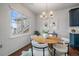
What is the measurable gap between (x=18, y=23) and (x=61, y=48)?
758mm

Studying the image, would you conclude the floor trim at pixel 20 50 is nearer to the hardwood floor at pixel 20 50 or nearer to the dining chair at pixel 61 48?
the hardwood floor at pixel 20 50

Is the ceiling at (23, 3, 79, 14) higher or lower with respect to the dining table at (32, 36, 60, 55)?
higher

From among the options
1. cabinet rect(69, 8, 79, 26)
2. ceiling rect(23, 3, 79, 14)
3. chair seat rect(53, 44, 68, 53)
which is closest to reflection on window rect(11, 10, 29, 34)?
ceiling rect(23, 3, 79, 14)

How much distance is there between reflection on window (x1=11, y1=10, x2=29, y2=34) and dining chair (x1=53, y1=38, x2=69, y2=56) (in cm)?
52

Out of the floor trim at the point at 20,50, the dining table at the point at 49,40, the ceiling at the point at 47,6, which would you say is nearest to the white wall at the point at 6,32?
the floor trim at the point at 20,50

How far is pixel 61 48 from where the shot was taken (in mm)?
1488

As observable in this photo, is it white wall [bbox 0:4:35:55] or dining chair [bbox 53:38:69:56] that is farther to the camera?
dining chair [bbox 53:38:69:56]

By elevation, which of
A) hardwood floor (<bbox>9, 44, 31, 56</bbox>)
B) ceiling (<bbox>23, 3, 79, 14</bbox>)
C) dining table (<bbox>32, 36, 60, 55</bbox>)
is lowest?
hardwood floor (<bbox>9, 44, 31, 56</bbox>)

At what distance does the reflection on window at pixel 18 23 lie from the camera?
137 centimetres

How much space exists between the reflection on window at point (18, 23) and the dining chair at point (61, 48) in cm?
52

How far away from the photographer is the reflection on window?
137 cm

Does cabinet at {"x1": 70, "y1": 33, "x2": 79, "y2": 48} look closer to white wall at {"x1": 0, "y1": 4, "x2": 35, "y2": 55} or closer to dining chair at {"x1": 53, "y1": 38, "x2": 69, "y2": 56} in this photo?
dining chair at {"x1": 53, "y1": 38, "x2": 69, "y2": 56}

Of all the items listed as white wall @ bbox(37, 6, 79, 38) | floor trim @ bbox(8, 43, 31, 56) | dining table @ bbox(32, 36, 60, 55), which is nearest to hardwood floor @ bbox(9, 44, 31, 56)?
floor trim @ bbox(8, 43, 31, 56)

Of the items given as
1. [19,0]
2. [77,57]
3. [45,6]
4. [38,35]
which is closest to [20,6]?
[19,0]
